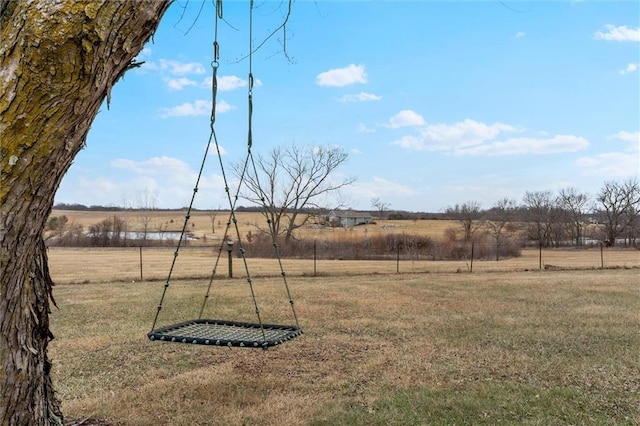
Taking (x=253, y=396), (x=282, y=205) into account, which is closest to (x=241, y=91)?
(x=253, y=396)

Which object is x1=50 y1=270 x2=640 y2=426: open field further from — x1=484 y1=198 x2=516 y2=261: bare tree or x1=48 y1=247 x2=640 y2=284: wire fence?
x1=484 y1=198 x2=516 y2=261: bare tree

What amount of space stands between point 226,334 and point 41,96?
2.47m

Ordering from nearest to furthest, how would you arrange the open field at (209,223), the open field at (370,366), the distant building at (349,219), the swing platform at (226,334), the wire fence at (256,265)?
the swing platform at (226,334) < the open field at (370,366) < the wire fence at (256,265) < the open field at (209,223) < the distant building at (349,219)

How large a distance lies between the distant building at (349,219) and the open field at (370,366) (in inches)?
1047

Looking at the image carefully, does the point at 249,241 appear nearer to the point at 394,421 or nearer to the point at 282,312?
the point at 282,312

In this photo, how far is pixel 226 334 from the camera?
3678 mm

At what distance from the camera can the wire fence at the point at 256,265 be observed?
15242mm

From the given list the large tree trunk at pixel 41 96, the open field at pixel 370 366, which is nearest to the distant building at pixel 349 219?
the open field at pixel 370 366

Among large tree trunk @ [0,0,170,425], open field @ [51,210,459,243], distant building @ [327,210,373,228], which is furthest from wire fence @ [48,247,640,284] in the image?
distant building @ [327,210,373,228]

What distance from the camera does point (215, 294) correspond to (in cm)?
1052

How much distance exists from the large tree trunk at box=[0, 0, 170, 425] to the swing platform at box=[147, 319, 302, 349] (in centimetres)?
135

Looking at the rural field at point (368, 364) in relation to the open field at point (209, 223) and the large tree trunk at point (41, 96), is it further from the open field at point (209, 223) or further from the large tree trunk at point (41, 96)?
the open field at point (209, 223)

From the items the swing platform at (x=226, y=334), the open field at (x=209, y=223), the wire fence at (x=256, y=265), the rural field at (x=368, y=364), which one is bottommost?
the wire fence at (x=256, y=265)

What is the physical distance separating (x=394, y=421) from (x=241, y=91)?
126 inches
